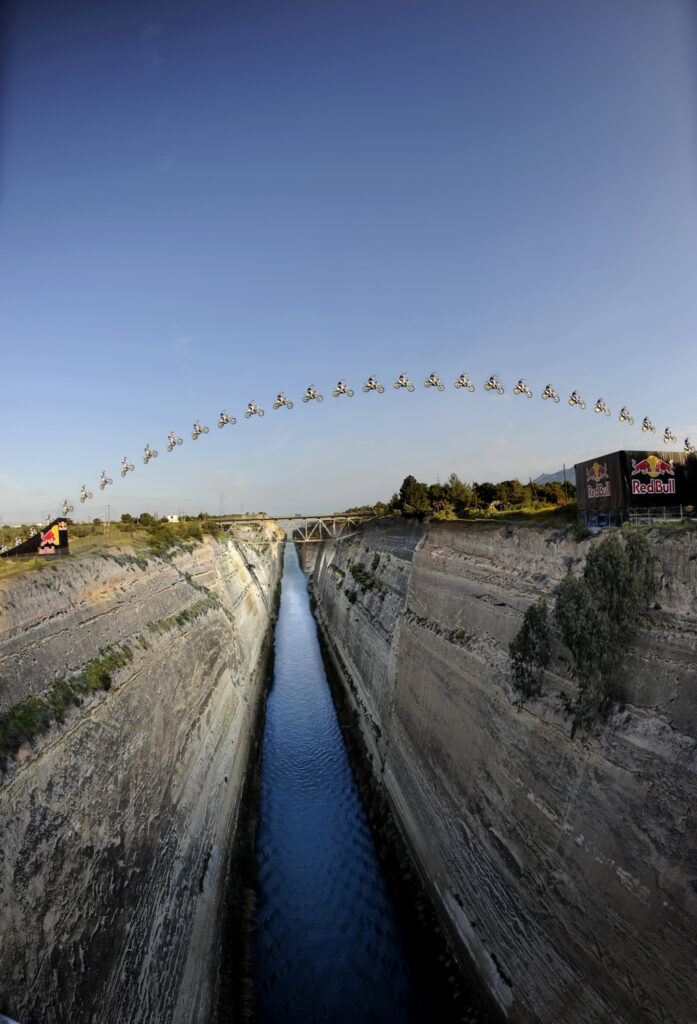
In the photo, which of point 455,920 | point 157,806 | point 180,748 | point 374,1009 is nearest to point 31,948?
point 157,806

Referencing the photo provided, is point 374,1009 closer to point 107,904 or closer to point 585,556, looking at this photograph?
point 107,904

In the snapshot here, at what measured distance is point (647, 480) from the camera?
11875 mm

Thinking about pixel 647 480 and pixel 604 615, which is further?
pixel 647 480

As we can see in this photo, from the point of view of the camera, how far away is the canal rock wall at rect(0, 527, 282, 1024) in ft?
22.0

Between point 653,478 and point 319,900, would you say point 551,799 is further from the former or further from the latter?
point 653,478

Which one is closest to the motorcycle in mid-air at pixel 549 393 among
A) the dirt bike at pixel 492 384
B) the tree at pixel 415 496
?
the dirt bike at pixel 492 384

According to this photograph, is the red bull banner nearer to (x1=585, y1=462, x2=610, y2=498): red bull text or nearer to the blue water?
(x1=585, y1=462, x2=610, y2=498): red bull text

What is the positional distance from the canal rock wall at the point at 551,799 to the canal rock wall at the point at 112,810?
5.79 metres

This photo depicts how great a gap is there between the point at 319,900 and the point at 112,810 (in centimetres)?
681

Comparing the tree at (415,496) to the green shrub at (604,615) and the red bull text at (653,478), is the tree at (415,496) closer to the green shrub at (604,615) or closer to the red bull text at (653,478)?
the red bull text at (653,478)

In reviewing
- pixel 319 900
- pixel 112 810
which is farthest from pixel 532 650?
pixel 112 810

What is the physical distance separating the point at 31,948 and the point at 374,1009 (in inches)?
287

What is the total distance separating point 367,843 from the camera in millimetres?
14406

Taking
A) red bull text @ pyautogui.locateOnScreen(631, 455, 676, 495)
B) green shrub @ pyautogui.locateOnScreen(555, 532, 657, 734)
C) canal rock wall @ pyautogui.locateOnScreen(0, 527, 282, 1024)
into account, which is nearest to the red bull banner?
red bull text @ pyautogui.locateOnScreen(631, 455, 676, 495)
